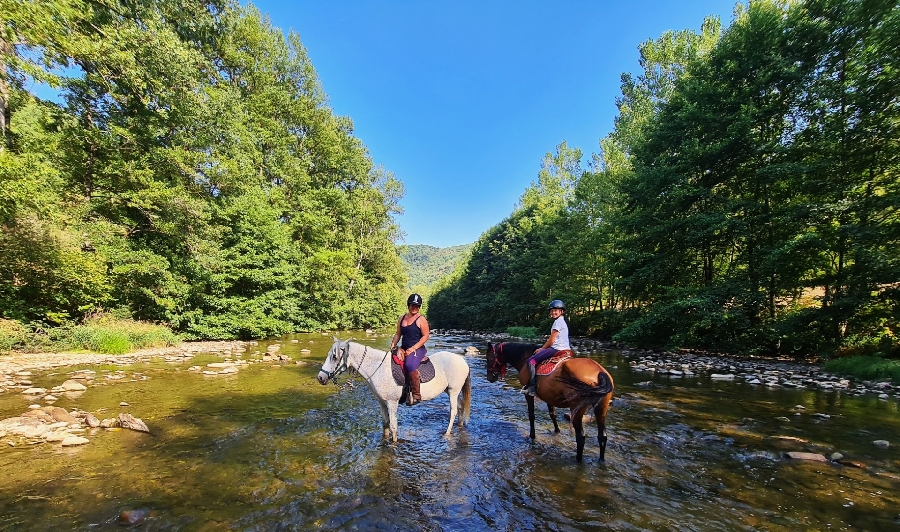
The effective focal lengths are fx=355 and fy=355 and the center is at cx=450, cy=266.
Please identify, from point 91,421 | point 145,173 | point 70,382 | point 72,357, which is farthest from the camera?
point 145,173

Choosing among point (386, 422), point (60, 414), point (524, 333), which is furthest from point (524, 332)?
point (60, 414)

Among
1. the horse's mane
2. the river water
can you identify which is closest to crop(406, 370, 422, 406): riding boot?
the river water

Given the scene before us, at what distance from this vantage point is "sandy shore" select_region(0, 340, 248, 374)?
11.2 metres

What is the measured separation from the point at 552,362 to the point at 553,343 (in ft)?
1.32

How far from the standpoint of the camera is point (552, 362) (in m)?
6.95

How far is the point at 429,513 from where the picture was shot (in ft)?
15.0

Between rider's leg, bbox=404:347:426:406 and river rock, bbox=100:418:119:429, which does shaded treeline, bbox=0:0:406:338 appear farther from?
rider's leg, bbox=404:347:426:406

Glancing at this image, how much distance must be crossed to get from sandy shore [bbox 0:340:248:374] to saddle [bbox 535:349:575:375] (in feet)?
48.9

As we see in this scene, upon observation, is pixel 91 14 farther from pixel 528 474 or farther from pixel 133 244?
pixel 528 474

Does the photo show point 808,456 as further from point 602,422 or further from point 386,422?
point 386,422

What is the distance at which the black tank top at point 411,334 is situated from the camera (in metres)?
7.26

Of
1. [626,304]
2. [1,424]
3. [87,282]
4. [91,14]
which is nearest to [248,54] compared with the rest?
[91,14]

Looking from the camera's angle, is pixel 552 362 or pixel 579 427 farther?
pixel 552 362

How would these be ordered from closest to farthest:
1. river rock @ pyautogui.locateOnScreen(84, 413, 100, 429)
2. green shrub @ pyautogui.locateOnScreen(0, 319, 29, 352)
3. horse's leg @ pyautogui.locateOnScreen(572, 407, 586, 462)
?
horse's leg @ pyautogui.locateOnScreen(572, 407, 586, 462) → river rock @ pyautogui.locateOnScreen(84, 413, 100, 429) → green shrub @ pyautogui.locateOnScreen(0, 319, 29, 352)
